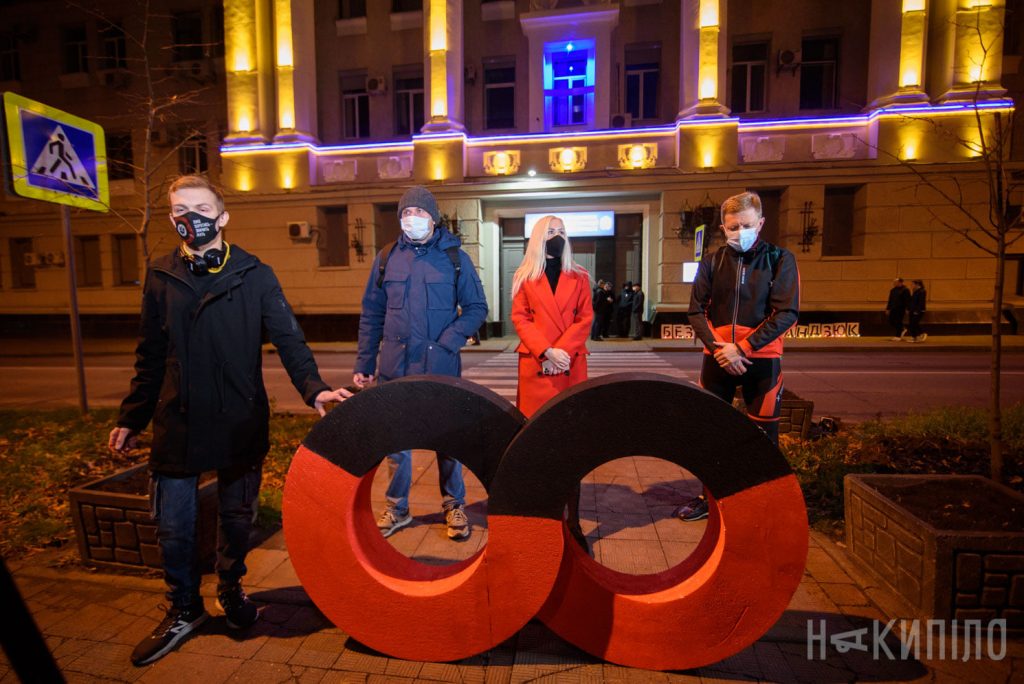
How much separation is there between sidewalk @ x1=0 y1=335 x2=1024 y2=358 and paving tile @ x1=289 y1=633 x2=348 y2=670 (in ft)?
39.2

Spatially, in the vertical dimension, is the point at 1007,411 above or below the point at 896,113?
below

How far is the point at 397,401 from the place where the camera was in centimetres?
231

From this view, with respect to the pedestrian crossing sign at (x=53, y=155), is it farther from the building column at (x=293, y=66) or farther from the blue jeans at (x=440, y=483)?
the building column at (x=293, y=66)

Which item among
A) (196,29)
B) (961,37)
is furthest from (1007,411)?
(196,29)

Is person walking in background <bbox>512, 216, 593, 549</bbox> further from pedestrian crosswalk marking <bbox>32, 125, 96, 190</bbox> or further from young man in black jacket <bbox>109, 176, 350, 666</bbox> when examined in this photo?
pedestrian crosswalk marking <bbox>32, 125, 96, 190</bbox>

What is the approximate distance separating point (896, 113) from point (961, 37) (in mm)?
2781

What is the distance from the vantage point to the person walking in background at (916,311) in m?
13.9

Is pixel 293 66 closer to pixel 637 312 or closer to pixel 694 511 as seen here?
pixel 637 312

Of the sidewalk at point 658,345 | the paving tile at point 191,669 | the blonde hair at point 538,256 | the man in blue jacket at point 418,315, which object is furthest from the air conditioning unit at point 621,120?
the paving tile at point 191,669

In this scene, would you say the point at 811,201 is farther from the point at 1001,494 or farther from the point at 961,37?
the point at 1001,494

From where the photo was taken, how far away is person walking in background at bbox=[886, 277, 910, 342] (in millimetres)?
14117

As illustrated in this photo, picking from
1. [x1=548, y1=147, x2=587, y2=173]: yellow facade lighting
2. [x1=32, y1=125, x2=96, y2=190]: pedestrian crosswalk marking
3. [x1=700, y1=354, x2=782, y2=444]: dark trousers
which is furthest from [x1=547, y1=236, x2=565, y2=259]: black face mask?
[x1=548, y1=147, x2=587, y2=173]: yellow facade lighting

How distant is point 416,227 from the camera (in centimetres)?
337

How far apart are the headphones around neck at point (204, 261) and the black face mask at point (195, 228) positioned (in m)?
0.05
